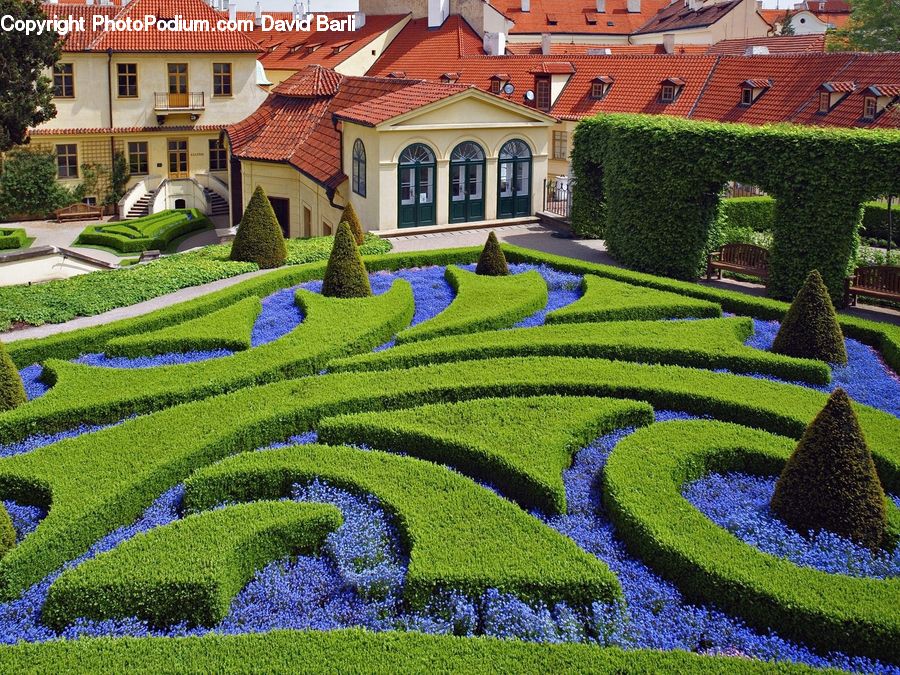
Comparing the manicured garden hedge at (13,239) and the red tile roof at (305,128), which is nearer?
the red tile roof at (305,128)

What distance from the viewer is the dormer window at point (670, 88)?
4412 centimetres

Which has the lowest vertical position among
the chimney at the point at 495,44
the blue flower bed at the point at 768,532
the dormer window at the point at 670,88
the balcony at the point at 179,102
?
the blue flower bed at the point at 768,532

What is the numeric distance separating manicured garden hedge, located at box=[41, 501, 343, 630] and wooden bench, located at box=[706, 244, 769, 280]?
16890mm

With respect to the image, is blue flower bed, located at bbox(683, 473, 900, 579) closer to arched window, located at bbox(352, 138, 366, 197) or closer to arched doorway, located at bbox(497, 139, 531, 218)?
arched doorway, located at bbox(497, 139, 531, 218)

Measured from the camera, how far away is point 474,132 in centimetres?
3169

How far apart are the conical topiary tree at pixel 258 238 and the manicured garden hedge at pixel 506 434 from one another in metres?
12.2

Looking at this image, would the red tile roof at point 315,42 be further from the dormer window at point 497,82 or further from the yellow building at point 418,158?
the yellow building at point 418,158

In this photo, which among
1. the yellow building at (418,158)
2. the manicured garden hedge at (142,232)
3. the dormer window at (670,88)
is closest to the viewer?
the yellow building at (418,158)

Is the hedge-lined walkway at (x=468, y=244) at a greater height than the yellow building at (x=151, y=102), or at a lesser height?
lesser

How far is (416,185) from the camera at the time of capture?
31406mm

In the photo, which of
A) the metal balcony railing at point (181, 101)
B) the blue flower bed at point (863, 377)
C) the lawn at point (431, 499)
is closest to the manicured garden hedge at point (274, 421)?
the lawn at point (431, 499)

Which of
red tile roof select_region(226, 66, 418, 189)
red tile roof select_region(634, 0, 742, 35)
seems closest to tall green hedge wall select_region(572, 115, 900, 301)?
red tile roof select_region(226, 66, 418, 189)

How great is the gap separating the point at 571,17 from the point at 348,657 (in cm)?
7418

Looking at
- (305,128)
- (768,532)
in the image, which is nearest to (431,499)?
(768,532)
